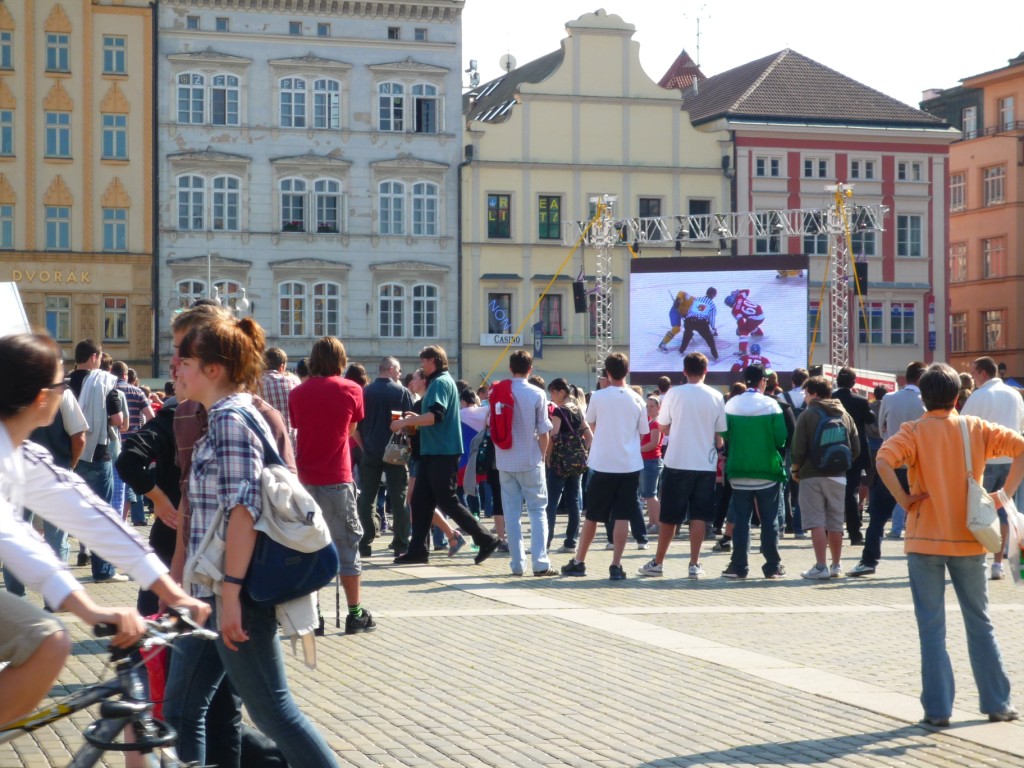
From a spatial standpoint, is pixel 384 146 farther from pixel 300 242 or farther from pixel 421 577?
pixel 421 577

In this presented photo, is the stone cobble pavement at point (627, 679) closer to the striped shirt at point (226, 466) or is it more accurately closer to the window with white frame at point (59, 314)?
the striped shirt at point (226, 466)

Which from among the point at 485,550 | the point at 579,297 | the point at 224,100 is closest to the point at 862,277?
the point at 579,297

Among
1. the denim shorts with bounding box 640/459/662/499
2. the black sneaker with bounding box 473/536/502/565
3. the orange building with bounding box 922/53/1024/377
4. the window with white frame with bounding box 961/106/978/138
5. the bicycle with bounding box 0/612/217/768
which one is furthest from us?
the window with white frame with bounding box 961/106/978/138

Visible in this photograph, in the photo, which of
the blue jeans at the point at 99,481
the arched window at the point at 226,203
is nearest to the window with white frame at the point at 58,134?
the arched window at the point at 226,203

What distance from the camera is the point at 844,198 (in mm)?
40281

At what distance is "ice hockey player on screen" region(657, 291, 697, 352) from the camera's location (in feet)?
125

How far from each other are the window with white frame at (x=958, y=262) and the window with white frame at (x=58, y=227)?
124ft

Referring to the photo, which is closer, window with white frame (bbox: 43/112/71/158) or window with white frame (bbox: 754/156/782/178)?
window with white frame (bbox: 43/112/71/158)

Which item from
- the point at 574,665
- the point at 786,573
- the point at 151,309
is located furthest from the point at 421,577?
the point at 151,309

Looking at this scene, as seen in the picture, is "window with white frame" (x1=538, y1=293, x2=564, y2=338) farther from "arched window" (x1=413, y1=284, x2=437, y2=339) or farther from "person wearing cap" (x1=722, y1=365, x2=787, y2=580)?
"person wearing cap" (x1=722, y1=365, x2=787, y2=580)

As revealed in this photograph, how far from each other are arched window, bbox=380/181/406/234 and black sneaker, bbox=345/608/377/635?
138ft

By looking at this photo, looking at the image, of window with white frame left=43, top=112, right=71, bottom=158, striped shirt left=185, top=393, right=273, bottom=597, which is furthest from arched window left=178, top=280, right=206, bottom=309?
striped shirt left=185, top=393, right=273, bottom=597

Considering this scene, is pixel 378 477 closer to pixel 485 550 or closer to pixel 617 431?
pixel 485 550

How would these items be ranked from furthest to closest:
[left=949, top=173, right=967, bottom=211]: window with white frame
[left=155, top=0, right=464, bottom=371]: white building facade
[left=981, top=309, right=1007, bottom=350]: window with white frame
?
[left=949, top=173, right=967, bottom=211]: window with white frame → [left=981, top=309, right=1007, bottom=350]: window with white frame → [left=155, top=0, right=464, bottom=371]: white building facade
